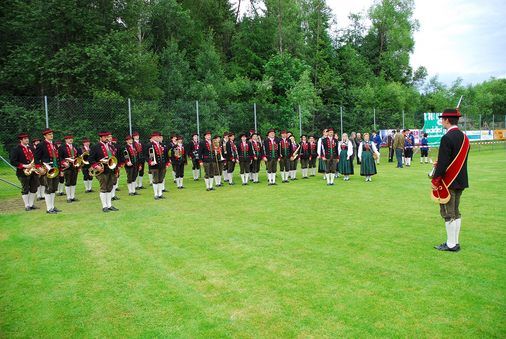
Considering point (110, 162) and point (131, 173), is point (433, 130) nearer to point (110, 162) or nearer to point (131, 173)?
point (131, 173)

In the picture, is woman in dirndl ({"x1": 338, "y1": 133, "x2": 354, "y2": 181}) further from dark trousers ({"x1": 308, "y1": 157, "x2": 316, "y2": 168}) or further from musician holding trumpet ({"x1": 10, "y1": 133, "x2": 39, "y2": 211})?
musician holding trumpet ({"x1": 10, "y1": 133, "x2": 39, "y2": 211})

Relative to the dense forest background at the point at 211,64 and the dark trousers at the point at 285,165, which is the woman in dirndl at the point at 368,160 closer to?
the dark trousers at the point at 285,165

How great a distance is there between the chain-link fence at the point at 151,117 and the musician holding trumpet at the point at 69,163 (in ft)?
16.7

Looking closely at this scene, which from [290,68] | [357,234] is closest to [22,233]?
[357,234]

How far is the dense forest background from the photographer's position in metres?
24.2

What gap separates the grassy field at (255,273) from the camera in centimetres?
450

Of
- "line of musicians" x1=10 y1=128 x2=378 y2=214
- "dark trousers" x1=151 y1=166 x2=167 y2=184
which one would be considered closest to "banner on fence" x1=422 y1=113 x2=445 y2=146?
"line of musicians" x1=10 y1=128 x2=378 y2=214

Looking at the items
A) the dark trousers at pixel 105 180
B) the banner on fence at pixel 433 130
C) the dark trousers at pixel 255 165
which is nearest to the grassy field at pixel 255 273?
the dark trousers at pixel 105 180

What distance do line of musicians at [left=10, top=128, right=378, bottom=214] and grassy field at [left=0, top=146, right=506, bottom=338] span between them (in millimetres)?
1279

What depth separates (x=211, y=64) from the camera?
35000 mm

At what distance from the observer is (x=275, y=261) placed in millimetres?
6492

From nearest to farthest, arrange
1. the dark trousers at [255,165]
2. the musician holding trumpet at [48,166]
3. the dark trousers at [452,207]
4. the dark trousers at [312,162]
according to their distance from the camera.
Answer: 1. the dark trousers at [452,207]
2. the musician holding trumpet at [48,166]
3. the dark trousers at [255,165]
4. the dark trousers at [312,162]

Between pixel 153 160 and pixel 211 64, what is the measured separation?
892 inches

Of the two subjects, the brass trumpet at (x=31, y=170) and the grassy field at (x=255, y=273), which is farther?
the brass trumpet at (x=31, y=170)
